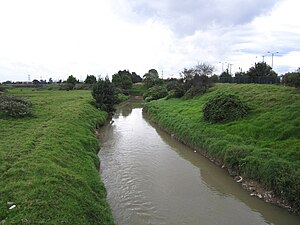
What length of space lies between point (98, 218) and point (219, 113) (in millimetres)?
19216

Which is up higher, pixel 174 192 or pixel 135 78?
pixel 135 78

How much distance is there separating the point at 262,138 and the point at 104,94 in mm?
28560

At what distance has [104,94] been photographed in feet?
145

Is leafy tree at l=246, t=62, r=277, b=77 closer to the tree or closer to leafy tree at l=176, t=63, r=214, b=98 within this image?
leafy tree at l=176, t=63, r=214, b=98

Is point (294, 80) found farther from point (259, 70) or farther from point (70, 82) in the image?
point (70, 82)

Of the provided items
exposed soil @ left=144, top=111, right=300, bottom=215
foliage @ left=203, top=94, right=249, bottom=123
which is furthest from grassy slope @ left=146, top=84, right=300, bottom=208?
foliage @ left=203, top=94, right=249, bottom=123

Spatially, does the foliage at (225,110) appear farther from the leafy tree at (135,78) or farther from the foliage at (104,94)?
the leafy tree at (135,78)

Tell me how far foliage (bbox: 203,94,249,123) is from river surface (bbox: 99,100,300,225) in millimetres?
4740

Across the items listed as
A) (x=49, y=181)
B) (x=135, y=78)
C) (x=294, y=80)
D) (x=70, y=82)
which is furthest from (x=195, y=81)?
(x=135, y=78)

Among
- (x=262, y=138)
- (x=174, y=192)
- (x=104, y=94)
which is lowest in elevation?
(x=174, y=192)

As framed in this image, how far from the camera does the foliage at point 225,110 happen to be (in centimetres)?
2691

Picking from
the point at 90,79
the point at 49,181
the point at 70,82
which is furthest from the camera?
the point at 90,79

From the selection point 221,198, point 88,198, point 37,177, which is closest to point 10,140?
point 37,177

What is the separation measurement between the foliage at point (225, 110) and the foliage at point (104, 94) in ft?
64.3
